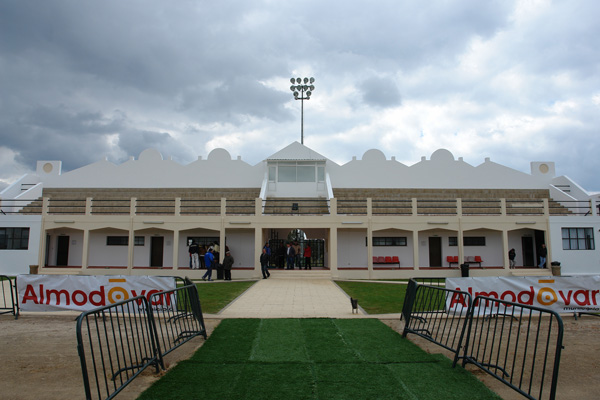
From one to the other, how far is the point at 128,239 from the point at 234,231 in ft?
20.9

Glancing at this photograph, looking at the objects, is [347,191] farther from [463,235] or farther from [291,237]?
[463,235]

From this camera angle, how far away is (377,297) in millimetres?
14328

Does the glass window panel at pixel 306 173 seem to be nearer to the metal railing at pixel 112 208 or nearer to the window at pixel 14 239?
the metal railing at pixel 112 208

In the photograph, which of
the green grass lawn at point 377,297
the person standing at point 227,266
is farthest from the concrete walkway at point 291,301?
the person standing at point 227,266

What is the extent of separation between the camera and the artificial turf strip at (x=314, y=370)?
16.3ft

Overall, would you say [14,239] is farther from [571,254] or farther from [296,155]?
[571,254]

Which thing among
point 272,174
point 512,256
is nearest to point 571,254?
point 512,256

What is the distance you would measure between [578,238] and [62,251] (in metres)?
30.7

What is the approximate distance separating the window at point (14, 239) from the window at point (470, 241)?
24920 mm

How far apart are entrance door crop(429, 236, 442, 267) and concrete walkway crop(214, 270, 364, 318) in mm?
8147

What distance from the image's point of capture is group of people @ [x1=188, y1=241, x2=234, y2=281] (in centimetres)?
2084

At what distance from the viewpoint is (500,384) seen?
548cm

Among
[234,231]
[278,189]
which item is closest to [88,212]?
[234,231]

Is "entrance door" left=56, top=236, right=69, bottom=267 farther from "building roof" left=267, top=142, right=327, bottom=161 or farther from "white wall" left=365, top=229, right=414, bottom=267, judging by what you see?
"white wall" left=365, top=229, right=414, bottom=267
